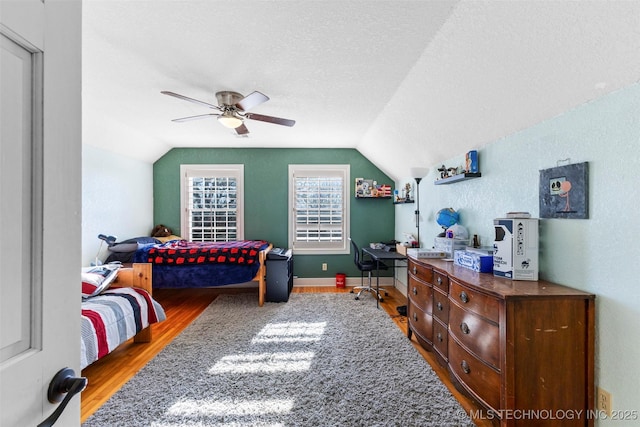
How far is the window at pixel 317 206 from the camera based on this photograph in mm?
4996

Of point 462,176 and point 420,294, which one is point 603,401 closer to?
point 420,294

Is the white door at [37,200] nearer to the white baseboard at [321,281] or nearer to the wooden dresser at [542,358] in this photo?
the wooden dresser at [542,358]

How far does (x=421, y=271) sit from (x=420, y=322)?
0.46 m

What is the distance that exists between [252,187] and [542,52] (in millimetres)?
4177

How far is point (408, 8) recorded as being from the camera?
1652 millimetres

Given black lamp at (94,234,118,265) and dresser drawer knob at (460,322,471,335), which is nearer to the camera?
dresser drawer knob at (460,322,471,335)

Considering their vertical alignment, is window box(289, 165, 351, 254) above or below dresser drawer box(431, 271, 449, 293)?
above

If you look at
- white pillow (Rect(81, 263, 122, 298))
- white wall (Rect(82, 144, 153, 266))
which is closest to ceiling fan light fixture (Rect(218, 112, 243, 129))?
white pillow (Rect(81, 263, 122, 298))

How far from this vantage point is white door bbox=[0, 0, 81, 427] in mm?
503

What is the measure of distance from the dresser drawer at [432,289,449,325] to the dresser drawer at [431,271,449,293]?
0.16 feet

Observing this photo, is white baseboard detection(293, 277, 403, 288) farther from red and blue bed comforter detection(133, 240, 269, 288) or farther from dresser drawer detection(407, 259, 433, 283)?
dresser drawer detection(407, 259, 433, 283)

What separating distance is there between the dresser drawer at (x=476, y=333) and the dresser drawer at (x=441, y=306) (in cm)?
12

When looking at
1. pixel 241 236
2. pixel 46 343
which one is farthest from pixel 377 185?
pixel 46 343

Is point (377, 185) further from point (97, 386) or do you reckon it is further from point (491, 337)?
Answer: point (97, 386)
